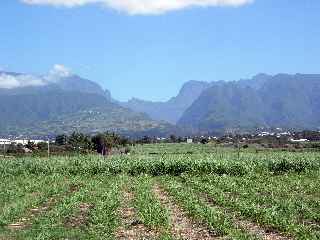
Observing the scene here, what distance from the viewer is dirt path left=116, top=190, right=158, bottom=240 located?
723 inches

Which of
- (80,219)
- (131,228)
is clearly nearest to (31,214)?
(80,219)

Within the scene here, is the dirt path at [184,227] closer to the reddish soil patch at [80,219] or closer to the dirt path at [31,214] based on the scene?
the reddish soil patch at [80,219]

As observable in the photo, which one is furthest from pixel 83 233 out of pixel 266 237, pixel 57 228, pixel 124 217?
pixel 266 237

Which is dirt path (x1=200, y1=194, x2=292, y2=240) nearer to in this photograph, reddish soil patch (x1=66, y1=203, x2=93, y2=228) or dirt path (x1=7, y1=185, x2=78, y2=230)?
reddish soil patch (x1=66, y1=203, x2=93, y2=228)

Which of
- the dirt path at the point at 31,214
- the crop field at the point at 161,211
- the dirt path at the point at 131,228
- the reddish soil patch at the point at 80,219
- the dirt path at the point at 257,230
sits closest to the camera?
the dirt path at the point at 257,230

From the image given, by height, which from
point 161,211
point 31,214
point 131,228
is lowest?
point 31,214

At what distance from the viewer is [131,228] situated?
19.9 metres

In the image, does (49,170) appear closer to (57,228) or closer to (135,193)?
(135,193)

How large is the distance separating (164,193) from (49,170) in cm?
2072

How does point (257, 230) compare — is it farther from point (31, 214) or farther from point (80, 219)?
point (31, 214)

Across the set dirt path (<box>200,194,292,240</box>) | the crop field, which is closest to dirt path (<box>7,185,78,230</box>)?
the crop field

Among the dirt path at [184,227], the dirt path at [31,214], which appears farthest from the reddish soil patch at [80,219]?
the dirt path at [184,227]

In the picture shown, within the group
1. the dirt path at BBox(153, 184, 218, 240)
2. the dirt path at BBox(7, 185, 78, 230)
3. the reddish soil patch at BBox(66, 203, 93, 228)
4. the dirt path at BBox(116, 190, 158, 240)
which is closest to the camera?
the dirt path at BBox(153, 184, 218, 240)

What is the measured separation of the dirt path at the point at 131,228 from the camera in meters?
18.4
